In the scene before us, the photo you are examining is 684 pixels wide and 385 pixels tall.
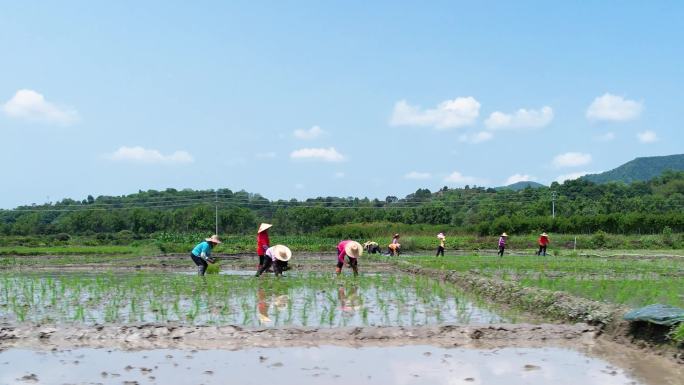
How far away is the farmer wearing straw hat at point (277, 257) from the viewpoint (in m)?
14.6

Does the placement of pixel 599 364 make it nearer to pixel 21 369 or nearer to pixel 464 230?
pixel 21 369

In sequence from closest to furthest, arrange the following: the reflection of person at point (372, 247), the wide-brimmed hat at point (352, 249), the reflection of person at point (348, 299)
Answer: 1. the reflection of person at point (348, 299)
2. the wide-brimmed hat at point (352, 249)
3. the reflection of person at point (372, 247)

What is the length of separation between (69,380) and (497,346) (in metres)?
4.33

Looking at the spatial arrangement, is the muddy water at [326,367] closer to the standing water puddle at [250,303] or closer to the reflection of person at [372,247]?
the standing water puddle at [250,303]

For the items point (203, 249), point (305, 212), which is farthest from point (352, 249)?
point (305, 212)

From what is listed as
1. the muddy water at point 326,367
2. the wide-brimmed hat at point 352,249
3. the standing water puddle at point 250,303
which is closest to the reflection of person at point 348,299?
the standing water puddle at point 250,303

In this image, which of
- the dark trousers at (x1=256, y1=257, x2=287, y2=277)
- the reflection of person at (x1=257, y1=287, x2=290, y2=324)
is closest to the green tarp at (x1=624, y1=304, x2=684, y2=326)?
the reflection of person at (x1=257, y1=287, x2=290, y2=324)

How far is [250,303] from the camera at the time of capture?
33.4ft

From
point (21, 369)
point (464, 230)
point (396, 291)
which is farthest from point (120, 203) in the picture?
point (21, 369)

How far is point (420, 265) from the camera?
739 inches

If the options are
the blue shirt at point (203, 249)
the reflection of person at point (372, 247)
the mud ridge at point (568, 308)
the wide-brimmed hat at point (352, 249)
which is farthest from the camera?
the reflection of person at point (372, 247)

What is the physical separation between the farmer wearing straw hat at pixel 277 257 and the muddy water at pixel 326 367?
765 cm

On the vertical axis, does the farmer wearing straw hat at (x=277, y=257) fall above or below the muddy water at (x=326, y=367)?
above

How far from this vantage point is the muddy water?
5633mm
